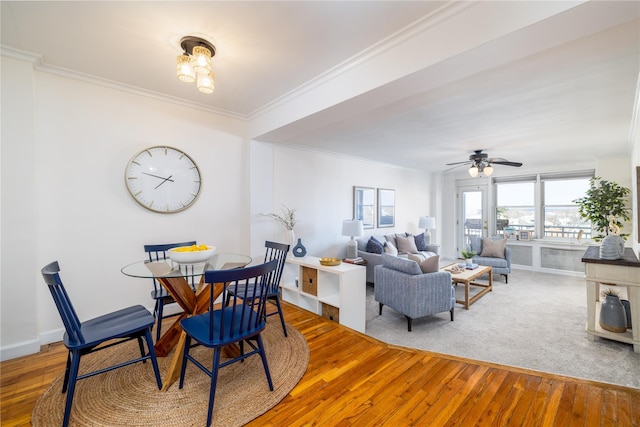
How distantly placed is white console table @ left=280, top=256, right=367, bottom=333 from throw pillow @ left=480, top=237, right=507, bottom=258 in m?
4.17

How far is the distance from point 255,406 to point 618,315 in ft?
12.5

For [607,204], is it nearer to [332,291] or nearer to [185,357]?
[332,291]

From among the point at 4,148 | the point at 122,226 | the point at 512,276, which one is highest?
the point at 4,148

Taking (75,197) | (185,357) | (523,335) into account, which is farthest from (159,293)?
(523,335)

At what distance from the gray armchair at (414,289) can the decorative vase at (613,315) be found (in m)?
1.53

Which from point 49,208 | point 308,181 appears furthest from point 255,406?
point 308,181

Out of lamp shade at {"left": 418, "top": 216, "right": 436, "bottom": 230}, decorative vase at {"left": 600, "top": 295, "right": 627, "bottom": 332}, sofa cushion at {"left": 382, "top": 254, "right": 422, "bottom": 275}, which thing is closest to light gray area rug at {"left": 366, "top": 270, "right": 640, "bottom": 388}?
decorative vase at {"left": 600, "top": 295, "right": 627, "bottom": 332}

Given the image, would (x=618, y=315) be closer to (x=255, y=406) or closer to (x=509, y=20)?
(x=509, y=20)

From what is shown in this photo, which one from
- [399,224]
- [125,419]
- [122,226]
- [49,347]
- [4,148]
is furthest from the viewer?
[399,224]

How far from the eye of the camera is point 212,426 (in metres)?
1.53

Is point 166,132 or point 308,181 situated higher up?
point 166,132

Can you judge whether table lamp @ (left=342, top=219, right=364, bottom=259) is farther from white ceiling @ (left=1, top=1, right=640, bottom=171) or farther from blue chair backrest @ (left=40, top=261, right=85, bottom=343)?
blue chair backrest @ (left=40, top=261, right=85, bottom=343)

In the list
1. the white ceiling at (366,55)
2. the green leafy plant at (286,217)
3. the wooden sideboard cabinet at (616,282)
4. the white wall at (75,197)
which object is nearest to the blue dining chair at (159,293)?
the white wall at (75,197)

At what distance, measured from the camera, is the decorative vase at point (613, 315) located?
2900mm
